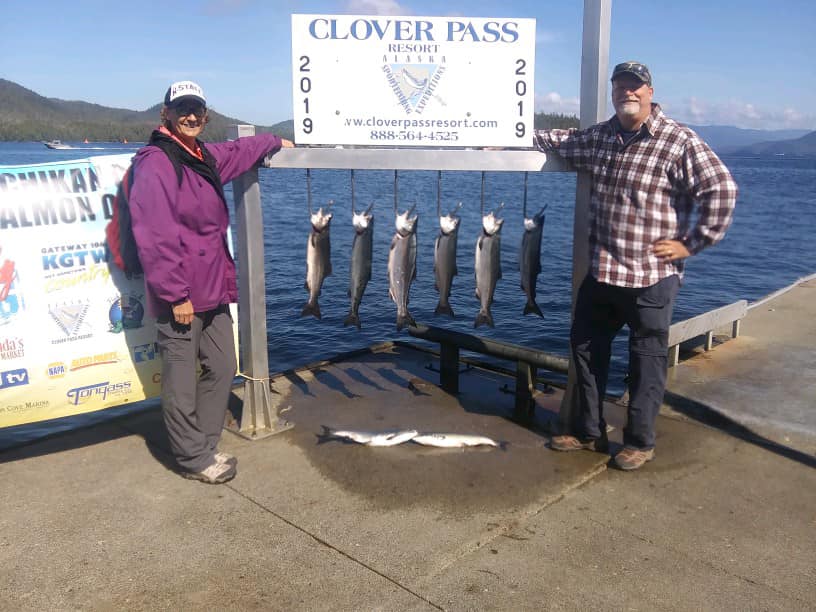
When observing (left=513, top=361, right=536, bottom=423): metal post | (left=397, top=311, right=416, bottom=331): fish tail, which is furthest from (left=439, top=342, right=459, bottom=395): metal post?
(left=397, top=311, right=416, bottom=331): fish tail

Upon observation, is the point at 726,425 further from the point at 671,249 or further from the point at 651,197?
the point at 651,197

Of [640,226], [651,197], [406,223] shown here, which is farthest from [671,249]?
A: [406,223]

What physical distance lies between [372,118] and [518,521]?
124 inches

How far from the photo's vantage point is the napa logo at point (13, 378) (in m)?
4.75

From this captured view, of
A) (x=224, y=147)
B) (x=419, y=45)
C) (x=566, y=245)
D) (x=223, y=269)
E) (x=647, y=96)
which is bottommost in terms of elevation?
(x=566, y=245)

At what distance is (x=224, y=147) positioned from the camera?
497 centimetres

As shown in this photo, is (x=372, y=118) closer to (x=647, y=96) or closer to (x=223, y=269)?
(x=223, y=269)

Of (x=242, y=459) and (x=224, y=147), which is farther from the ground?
(x=224, y=147)

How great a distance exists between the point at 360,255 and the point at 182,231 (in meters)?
1.43

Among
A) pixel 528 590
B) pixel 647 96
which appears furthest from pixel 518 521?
pixel 647 96

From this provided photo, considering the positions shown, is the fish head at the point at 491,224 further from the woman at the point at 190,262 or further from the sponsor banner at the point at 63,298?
the sponsor banner at the point at 63,298

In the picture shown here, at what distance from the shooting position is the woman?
4324mm

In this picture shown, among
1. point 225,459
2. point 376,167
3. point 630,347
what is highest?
point 376,167

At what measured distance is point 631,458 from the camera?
5.03m
